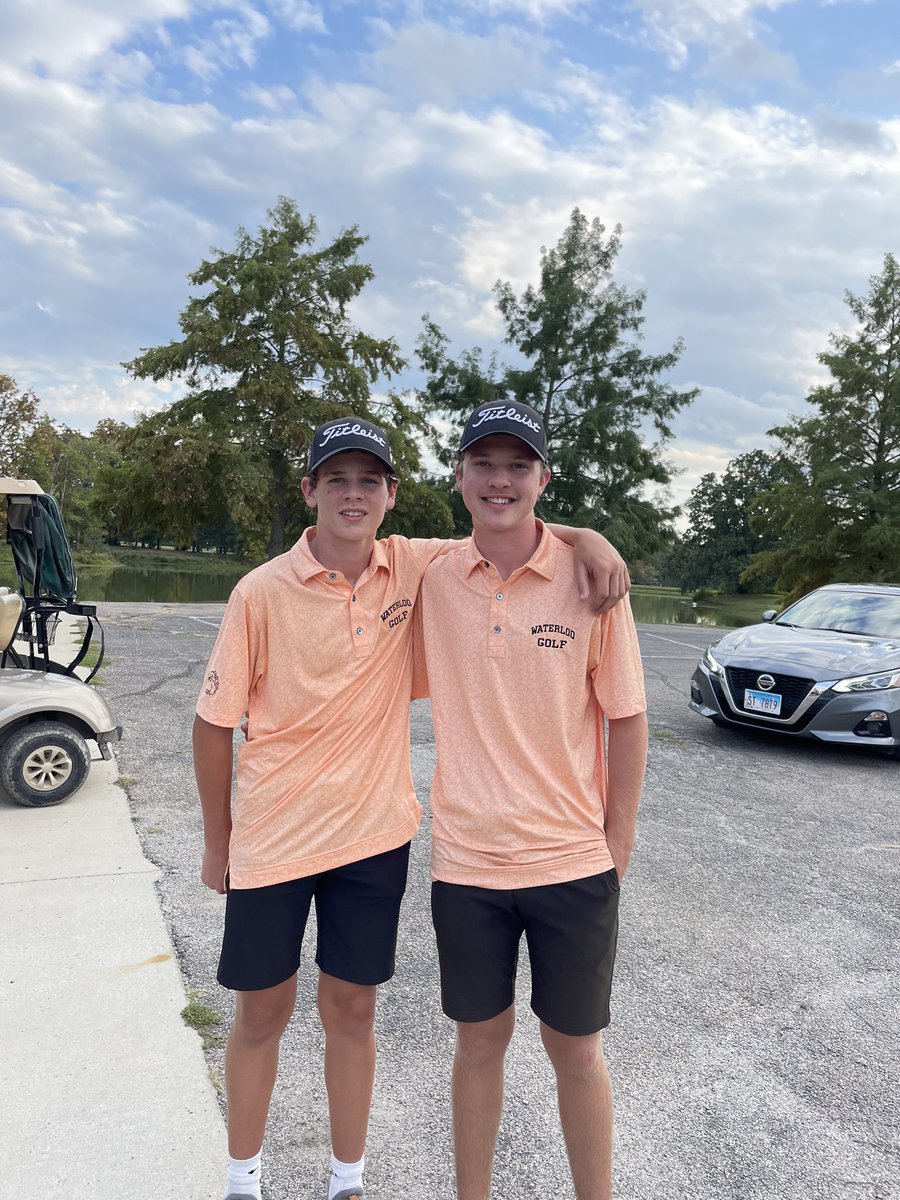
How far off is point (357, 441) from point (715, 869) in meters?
3.44

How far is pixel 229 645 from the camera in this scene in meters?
2.02

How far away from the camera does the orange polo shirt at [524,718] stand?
192cm

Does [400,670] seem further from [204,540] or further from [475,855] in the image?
[204,540]

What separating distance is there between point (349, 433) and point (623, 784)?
110 cm

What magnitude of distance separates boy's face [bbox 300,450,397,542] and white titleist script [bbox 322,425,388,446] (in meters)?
0.04

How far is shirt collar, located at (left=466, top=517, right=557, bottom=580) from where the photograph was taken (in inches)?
79.6

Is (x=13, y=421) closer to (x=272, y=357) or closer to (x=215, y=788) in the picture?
(x=272, y=357)

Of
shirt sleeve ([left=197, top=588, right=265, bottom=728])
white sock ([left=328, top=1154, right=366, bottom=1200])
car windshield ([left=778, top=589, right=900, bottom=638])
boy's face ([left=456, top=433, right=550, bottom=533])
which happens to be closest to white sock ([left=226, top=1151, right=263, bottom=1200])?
white sock ([left=328, top=1154, right=366, bottom=1200])

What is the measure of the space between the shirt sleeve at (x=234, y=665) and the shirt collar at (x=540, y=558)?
0.54m

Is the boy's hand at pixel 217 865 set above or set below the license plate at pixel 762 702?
above

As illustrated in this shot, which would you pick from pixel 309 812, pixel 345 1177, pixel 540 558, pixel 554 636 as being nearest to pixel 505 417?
pixel 540 558

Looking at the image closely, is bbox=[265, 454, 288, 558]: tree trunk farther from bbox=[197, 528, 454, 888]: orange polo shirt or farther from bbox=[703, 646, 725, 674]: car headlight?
bbox=[197, 528, 454, 888]: orange polo shirt

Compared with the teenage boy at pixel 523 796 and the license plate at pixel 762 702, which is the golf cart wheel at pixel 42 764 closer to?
the teenage boy at pixel 523 796

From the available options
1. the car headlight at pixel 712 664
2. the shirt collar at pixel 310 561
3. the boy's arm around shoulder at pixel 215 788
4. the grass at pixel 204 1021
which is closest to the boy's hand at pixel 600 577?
the shirt collar at pixel 310 561
